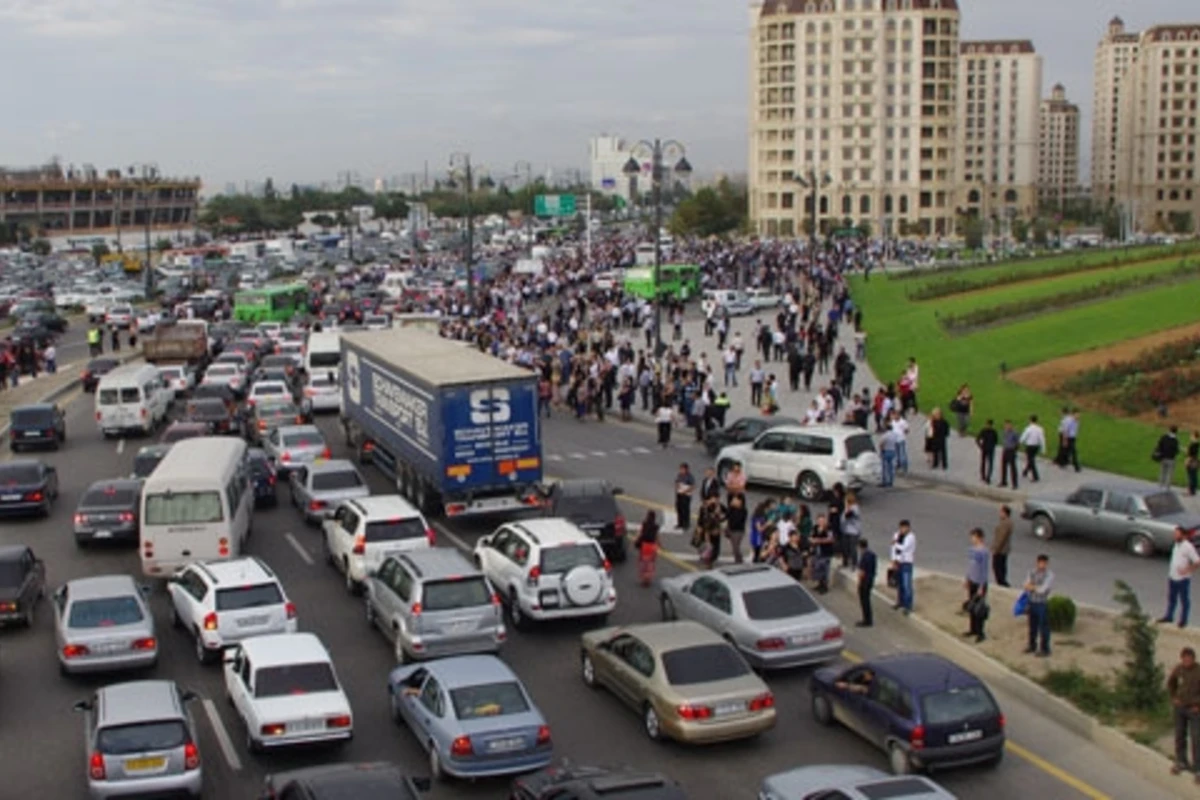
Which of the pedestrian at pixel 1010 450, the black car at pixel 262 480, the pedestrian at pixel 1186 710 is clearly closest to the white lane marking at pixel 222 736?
the pedestrian at pixel 1186 710

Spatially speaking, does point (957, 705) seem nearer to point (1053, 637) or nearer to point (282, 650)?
point (1053, 637)

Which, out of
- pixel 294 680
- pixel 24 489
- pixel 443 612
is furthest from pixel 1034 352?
pixel 294 680

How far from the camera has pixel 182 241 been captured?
193875 millimetres

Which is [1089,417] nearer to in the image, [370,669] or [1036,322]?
[1036,322]

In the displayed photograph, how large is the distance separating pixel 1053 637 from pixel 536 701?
700 centimetres

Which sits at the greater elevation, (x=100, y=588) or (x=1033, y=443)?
(x=1033, y=443)

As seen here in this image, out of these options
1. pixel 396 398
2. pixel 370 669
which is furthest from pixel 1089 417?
pixel 370 669

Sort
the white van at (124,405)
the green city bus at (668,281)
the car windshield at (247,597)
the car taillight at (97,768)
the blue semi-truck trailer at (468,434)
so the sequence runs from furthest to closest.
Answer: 1. the green city bus at (668,281)
2. the white van at (124,405)
3. the blue semi-truck trailer at (468,434)
4. the car windshield at (247,597)
5. the car taillight at (97,768)

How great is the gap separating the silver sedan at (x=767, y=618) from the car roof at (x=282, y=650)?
531 cm

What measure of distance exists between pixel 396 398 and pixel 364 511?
727cm

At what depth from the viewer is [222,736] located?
16.8m

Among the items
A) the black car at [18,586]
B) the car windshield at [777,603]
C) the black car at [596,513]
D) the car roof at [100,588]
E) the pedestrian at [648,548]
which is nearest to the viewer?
the car windshield at [777,603]

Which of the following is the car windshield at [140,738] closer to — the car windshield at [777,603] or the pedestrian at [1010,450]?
the car windshield at [777,603]

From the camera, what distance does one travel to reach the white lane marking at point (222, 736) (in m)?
16.0
